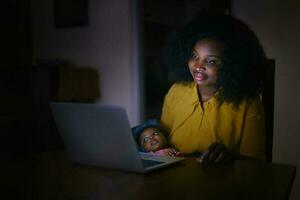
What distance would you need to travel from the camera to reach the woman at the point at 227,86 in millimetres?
1198

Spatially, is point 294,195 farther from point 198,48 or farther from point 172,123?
point 198,48

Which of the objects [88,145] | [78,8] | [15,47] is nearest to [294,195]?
[88,145]

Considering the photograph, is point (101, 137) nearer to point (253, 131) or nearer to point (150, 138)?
point (150, 138)

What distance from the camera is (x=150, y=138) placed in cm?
129

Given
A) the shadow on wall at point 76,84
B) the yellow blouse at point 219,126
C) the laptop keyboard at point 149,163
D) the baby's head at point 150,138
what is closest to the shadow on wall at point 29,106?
the shadow on wall at point 76,84

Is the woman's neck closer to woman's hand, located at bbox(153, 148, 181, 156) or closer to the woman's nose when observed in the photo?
the woman's nose

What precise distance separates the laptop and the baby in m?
0.18

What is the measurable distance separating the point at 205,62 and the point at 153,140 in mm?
308

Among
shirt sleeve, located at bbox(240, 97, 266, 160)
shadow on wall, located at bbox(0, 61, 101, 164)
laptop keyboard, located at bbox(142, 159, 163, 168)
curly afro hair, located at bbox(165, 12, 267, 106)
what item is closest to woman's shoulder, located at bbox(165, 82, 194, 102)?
curly afro hair, located at bbox(165, 12, 267, 106)

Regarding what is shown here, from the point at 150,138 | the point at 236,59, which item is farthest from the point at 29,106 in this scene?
the point at 236,59

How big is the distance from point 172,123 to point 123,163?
391mm

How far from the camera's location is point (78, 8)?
1510 mm

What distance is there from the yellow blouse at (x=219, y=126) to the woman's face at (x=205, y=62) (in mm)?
44

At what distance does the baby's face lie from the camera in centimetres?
128
